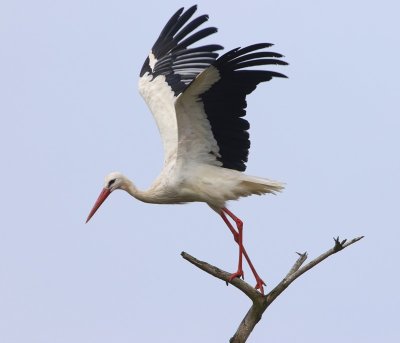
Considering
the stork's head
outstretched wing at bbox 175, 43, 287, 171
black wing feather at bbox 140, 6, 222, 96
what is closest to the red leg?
outstretched wing at bbox 175, 43, 287, 171

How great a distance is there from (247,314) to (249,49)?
9.24 feet

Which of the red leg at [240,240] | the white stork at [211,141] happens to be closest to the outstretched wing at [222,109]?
the white stork at [211,141]

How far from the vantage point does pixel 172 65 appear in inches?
658

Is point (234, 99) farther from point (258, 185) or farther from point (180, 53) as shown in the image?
point (180, 53)

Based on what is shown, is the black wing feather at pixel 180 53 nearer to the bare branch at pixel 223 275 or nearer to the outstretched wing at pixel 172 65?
the outstretched wing at pixel 172 65

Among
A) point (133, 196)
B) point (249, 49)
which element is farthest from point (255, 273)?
point (249, 49)

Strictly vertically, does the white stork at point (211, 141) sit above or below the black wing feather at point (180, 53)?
below

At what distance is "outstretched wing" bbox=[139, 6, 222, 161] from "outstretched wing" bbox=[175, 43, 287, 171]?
1158 millimetres

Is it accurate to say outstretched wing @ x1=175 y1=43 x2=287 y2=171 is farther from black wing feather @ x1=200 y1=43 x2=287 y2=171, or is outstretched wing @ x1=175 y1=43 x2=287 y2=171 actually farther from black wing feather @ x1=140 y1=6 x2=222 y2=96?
black wing feather @ x1=140 y1=6 x2=222 y2=96

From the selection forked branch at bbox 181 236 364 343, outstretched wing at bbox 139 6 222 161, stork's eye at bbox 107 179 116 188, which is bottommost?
forked branch at bbox 181 236 364 343

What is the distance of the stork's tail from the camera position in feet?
45.0

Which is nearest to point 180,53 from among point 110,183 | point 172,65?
point 172,65

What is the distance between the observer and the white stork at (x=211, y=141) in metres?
12.9

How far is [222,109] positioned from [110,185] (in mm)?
2128
